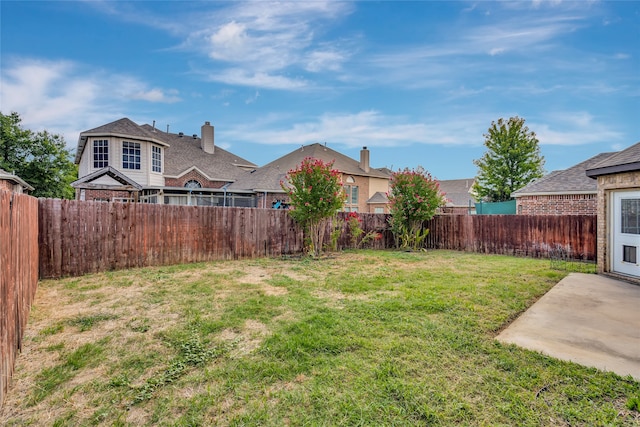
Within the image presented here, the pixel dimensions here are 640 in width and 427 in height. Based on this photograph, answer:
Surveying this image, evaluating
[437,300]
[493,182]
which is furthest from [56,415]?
[493,182]

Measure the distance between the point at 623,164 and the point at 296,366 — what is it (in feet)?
24.5

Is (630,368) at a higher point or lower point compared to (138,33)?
lower

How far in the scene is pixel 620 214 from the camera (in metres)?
6.80

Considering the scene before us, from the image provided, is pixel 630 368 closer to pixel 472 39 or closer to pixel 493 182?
pixel 472 39

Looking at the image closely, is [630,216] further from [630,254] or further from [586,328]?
[586,328]

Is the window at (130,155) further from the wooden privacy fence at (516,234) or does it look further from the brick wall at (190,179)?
the wooden privacy fence at (516,234)

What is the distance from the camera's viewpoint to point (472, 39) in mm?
10398

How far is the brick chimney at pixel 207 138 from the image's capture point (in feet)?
85.5

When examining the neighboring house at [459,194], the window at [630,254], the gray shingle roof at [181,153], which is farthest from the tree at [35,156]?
the window at [630,254]

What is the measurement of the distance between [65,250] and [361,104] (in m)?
15.9

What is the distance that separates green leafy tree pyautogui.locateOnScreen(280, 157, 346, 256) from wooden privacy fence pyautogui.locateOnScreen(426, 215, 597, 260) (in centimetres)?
570

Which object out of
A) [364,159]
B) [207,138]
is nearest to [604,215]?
[364,159]

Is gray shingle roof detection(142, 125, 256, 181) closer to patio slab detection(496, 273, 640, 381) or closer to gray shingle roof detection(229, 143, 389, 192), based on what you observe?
gray shingle roof detection(229, 143, 389, 192)

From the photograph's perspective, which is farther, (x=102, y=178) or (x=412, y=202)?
(x=102, y=178)
